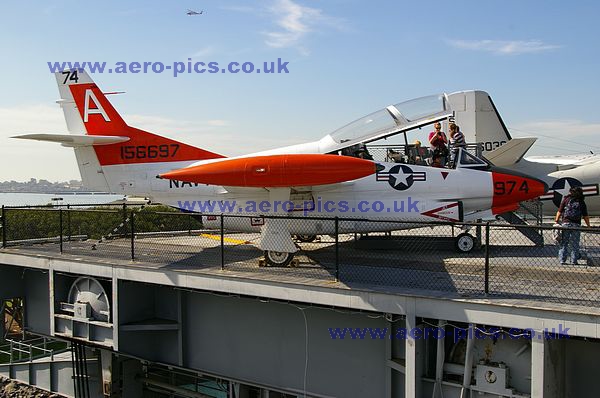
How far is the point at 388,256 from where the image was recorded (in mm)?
10984

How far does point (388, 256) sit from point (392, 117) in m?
3.08

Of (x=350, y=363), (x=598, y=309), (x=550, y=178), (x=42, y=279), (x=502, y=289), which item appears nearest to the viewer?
(x=598, y=309)

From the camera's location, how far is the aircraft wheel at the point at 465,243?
11.3 m

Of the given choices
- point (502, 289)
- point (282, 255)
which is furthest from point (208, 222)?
point (502, 289)

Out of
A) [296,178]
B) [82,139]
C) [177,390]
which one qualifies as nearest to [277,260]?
[296,178]

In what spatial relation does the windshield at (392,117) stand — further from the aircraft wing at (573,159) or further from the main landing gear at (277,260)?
the aircraft wing at (573,159)

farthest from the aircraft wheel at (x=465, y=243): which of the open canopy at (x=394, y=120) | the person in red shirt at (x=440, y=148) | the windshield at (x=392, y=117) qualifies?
the windshield at (x=392, y=117)

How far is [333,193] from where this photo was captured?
1130 cm

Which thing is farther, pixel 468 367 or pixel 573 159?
pixel 573 159

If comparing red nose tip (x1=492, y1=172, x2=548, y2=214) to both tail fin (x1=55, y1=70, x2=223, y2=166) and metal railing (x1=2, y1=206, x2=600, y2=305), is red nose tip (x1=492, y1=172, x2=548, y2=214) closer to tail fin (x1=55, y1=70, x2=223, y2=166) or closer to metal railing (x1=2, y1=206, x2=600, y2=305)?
metal railing (x1=2, y1=206, x2=600, y2=305)

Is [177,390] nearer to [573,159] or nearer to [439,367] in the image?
[439,367]

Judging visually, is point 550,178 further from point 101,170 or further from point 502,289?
point 101,170

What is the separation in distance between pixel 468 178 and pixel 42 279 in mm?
10287

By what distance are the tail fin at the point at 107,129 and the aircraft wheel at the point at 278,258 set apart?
3.99 metres
